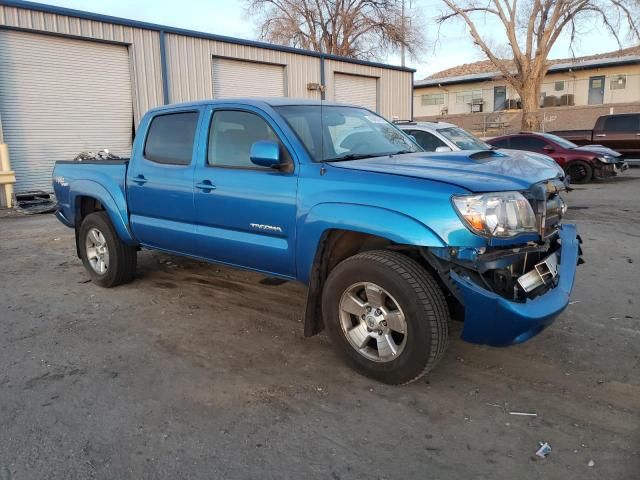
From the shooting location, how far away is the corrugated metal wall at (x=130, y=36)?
42.0 feet

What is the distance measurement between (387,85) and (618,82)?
22.1m

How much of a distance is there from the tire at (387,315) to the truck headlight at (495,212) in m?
0.45

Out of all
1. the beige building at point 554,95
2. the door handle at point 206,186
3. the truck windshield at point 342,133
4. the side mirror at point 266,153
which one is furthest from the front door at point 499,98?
the side mirror at point 266,153

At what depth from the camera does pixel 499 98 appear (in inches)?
1649

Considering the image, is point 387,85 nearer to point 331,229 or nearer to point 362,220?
point 331,229

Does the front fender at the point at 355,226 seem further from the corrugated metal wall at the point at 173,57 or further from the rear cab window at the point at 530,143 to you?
the rear cab window at the point at 530,143

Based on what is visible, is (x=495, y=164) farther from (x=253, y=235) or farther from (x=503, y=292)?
(x=253, y=235)

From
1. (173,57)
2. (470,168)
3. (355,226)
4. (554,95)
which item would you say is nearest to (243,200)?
(355,226)

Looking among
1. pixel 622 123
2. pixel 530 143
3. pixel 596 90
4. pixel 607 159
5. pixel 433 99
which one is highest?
pixel 433 99

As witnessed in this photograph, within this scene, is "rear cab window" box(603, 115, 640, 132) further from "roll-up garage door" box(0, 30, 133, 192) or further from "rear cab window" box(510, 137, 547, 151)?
"roll-up garage door" box(0, 30, 133, 192)

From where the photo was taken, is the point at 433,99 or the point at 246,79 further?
the point at 433,99

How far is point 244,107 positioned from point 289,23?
3932 centimetres

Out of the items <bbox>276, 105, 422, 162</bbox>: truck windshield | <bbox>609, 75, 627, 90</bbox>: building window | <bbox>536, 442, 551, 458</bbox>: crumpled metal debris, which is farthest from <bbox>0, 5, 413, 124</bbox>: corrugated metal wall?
<bbox>609, 75, 627, 90</bbox>: building window

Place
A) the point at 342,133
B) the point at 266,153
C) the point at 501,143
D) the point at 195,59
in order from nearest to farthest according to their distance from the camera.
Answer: the point at 266,153, the point at 342,133, the point at 501,143, the point at 195,59
